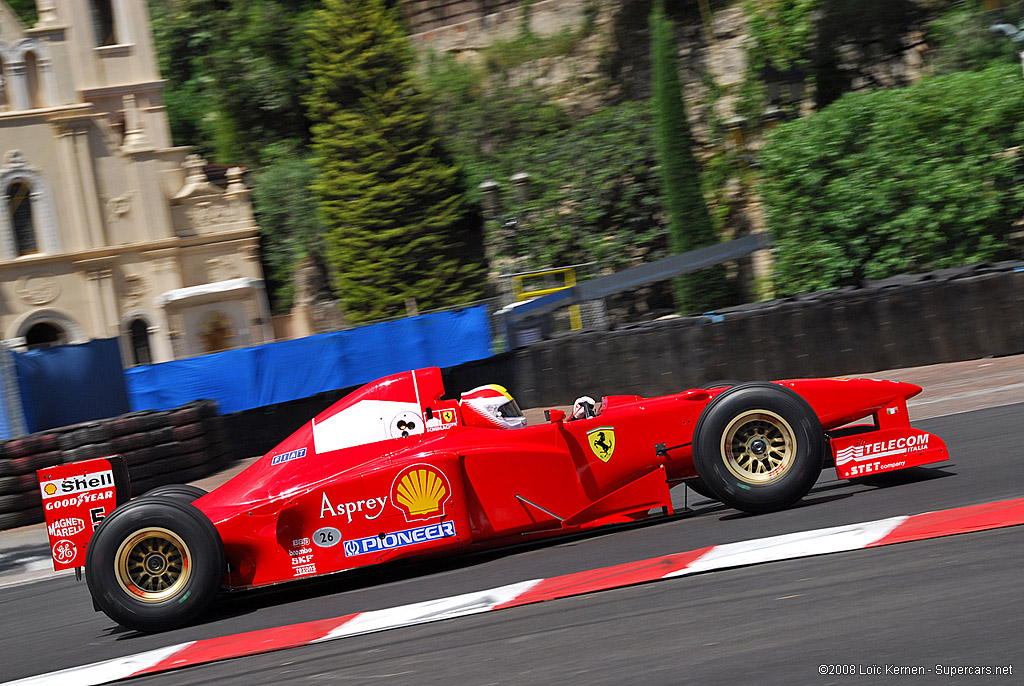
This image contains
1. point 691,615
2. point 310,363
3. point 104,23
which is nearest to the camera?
point 691,615

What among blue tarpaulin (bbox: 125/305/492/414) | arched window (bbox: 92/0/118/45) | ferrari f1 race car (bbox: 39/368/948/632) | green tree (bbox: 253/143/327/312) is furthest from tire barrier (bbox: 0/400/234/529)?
arched window (bbox: 92/0/118/45)

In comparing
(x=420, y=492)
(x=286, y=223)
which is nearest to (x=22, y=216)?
(x=286, y=223)

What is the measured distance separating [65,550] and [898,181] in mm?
14889

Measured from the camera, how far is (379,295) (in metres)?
26.4

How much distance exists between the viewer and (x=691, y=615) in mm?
4781

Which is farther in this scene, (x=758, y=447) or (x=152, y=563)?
(x=758, y=447)

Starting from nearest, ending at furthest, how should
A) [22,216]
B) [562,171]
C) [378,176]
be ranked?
[562,171], [22,216], [378,176]

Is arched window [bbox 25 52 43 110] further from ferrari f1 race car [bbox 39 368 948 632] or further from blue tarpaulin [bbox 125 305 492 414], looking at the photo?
ferrari f1 race car [bbox 39 368 948 632]

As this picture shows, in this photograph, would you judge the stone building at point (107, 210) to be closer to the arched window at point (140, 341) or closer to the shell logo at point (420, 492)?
the arched window at point (140, 341)

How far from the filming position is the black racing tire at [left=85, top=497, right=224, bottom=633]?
603 cm

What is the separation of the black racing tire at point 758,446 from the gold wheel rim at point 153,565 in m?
3.28

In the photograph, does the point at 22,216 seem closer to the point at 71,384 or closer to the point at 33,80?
the point at 33,80

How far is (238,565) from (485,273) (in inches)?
872

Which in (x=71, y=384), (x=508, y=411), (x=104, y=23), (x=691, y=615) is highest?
(x=104, y=23)
